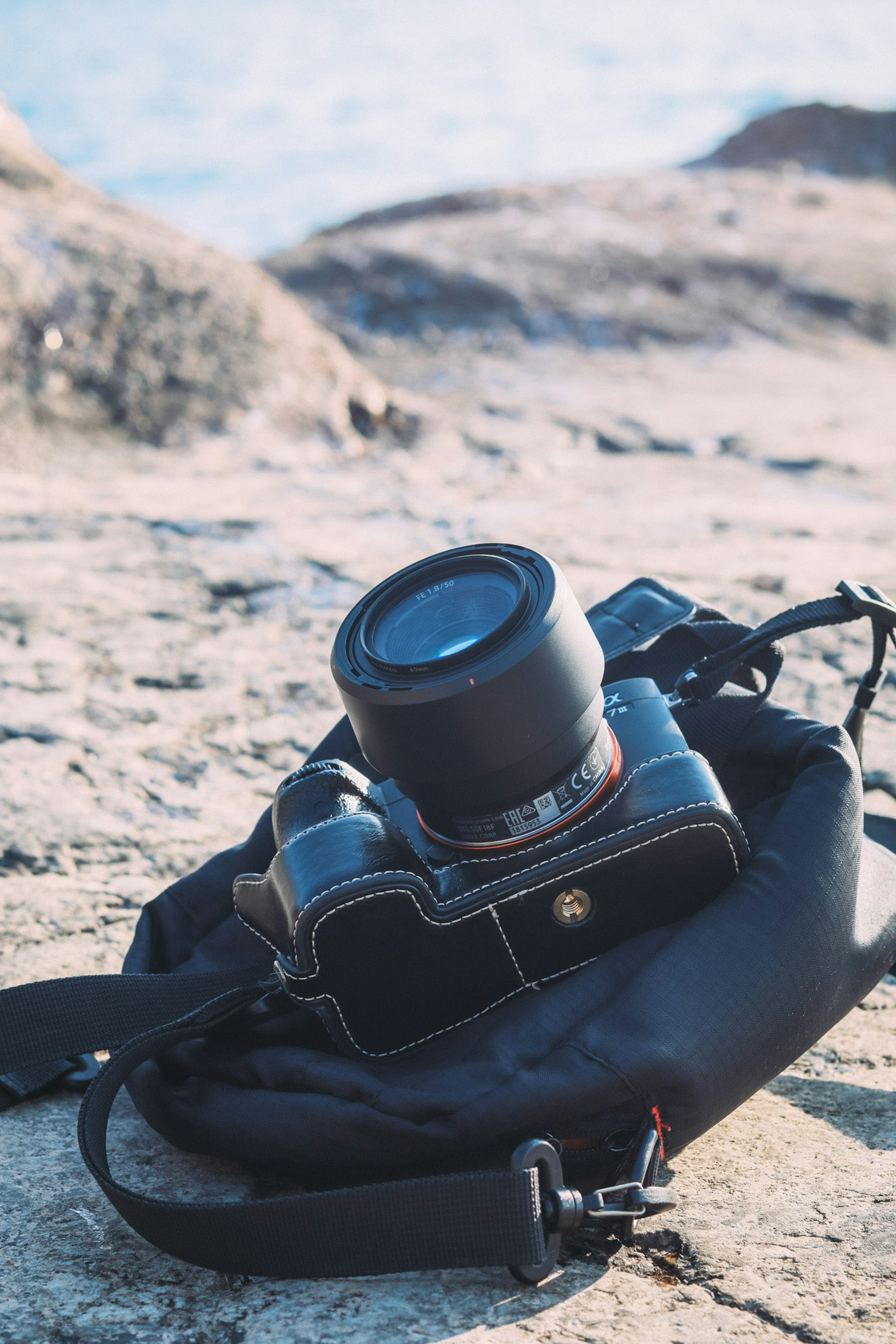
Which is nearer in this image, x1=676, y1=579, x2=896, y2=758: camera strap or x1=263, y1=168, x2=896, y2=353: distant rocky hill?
x1=676, y1=579, x2=896, y2=758: camera strap

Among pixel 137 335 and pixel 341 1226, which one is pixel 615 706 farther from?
pixel 137 335

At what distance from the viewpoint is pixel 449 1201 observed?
3.31 feet

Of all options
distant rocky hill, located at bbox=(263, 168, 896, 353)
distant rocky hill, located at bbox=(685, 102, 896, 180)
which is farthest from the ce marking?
distant rocky hill, located at bbox=(685, 102, 896, 180)

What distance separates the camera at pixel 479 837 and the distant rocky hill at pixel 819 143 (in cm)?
1092

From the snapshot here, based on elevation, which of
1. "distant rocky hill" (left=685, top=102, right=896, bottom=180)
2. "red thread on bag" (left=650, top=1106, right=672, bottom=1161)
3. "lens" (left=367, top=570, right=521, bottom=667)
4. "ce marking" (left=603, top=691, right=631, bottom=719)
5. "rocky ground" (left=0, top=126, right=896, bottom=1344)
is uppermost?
"distant rocky hill" (left=685, top=102, right=896, bottom=180)

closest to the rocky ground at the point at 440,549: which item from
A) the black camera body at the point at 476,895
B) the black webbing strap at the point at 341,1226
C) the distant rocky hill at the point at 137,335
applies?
the black webbing strap at the point at 341,1226

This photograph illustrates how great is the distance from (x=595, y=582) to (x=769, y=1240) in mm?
2042

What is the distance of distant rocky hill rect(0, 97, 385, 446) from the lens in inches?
153

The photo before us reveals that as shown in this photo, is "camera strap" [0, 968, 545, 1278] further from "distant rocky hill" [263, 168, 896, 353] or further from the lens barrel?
"distant rocky hill" [263, 168, 896, 353]

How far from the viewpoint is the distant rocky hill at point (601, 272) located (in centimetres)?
636

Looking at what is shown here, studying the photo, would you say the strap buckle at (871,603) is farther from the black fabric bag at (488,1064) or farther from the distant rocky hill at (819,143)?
the distant rocky hill at (819,143)

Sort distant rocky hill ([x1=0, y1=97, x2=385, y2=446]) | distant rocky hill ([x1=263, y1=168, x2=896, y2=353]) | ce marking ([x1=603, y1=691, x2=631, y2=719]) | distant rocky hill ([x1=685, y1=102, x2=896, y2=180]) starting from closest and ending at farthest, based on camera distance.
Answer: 1. ce marking ([x1=603, y1=691, x2=631, y2=719])
2. distant rocky hill ([x1=0, y1=97, x2=385, y2=446])
3. distant rocky hill ([x1=263, y1=168, x2=896, y2=353])
4. distant rocky hill ([x1=685, y1=102, x2=896, y2=180])

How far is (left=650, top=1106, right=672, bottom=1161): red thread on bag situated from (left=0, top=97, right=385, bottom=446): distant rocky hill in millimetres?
3314

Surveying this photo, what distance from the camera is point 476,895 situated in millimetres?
1232
